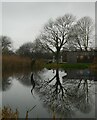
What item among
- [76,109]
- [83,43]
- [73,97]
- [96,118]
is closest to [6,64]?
[73,97]

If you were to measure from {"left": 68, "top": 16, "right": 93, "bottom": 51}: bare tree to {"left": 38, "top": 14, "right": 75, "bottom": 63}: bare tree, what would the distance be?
93 cm

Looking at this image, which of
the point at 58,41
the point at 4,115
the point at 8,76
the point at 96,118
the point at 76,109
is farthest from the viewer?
the point at 58,41

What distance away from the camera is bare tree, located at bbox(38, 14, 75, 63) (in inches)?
1201

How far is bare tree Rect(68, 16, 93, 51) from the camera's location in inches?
1216

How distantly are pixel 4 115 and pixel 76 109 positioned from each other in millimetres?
2855

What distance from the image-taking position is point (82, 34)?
32094mm

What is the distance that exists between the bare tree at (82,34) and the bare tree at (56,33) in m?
0.93

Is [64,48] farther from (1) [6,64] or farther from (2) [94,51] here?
(1) [6,64]

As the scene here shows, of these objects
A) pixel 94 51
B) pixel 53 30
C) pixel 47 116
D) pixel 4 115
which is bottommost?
pixel 47 116

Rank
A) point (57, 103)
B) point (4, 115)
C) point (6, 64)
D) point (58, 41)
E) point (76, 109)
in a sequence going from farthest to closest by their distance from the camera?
1. point (58, 41)
2. point (6, 64)
3. point (57, 103)
4. point (76, 109)
5. point (4, 115)

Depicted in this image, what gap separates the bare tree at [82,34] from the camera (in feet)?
101

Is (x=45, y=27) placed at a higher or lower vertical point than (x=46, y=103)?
higher

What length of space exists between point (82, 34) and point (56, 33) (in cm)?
403

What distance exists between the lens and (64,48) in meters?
32.5
